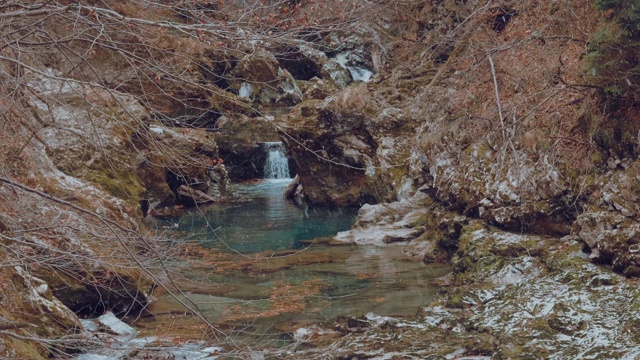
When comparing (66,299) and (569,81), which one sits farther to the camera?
(569,81)

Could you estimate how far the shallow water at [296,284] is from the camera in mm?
7418

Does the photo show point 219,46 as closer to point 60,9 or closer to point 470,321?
point 60,9

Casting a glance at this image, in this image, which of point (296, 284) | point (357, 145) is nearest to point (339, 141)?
point (357, 145)

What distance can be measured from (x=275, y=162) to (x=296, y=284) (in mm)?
11813

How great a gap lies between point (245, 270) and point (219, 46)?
613 centimetres

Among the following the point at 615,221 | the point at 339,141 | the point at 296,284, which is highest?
the point at 339,141

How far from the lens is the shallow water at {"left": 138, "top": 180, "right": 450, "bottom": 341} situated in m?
7.42

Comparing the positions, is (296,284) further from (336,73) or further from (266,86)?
(336,73)

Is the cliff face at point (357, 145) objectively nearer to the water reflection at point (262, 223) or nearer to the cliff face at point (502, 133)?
the cliff face at point (502, 133)

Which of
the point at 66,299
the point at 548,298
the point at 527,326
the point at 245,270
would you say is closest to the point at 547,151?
the point at 548,298

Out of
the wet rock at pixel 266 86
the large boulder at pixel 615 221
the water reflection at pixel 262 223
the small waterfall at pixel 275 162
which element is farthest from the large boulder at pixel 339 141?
the large boulder at pixel 615 221

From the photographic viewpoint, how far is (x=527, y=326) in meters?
5.77

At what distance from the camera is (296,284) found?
8.94 metres

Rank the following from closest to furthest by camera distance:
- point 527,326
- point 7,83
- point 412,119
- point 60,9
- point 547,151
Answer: point 60,9, point 7,83, point 527,326, point 547,151, point 412,119
